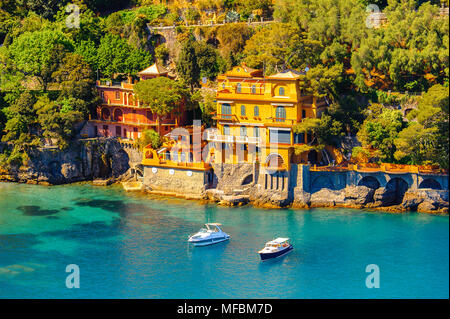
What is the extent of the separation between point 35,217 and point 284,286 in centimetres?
2549

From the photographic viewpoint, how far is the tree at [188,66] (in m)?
89.1

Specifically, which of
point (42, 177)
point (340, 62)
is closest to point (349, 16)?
point (340, 62)

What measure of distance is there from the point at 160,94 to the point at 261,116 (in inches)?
410

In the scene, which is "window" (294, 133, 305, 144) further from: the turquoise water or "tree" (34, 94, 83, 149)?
"tree" (34, 94, 83, 149)

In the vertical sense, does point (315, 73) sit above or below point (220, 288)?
above

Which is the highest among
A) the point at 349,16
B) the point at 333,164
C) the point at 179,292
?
the point at 349,16

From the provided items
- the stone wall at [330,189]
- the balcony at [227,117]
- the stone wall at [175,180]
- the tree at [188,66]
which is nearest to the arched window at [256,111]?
the balcony at [227,117]

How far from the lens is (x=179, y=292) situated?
5981 centimetres

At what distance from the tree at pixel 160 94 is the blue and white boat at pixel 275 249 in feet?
72.6

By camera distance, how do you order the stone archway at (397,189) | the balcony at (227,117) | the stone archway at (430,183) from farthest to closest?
the balcony at (227,117) < the stone archway at (397,189) < the stone archway at (430,183)

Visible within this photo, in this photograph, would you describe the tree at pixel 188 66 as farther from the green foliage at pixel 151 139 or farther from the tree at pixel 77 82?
the tree at pixel 77 82

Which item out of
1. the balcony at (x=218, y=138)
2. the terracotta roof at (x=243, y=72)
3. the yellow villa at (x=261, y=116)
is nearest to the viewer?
the yellow villa at (x=261, y=116)

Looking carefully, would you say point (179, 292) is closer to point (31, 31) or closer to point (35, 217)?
point (35, 217)

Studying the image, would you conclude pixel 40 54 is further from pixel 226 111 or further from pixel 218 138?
pixel 218 138
